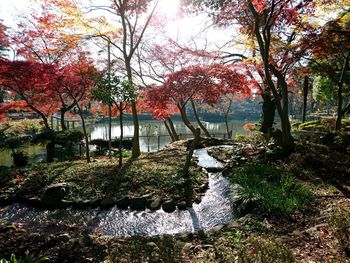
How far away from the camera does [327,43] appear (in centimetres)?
1177

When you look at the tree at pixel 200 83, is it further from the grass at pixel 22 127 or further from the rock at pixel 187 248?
the grass at pixel 22 127

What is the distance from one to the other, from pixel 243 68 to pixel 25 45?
1376 cm

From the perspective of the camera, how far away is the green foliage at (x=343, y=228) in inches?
159

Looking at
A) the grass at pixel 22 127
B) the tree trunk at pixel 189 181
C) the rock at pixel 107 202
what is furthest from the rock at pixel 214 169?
the grass at pixel 22 127

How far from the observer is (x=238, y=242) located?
4922 millimetres

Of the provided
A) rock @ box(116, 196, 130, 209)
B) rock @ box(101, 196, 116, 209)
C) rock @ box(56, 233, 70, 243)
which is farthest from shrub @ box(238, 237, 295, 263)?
rock @ box(101, 196, 116, 209)

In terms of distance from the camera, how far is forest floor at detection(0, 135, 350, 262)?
13.4 ft

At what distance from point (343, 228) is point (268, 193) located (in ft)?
10.1

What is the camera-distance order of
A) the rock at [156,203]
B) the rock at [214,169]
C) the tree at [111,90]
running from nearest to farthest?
the rock at [156,203] → the tree at [111,90] → the rock at [214,169]

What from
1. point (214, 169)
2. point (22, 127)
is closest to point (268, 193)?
point (214, 169)

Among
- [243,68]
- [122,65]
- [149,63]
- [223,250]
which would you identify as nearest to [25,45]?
[122,65]

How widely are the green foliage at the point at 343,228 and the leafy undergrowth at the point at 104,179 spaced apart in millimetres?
5016

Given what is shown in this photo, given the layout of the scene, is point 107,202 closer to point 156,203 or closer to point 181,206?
point 156,203

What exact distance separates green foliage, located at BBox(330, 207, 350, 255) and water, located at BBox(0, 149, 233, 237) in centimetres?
325
